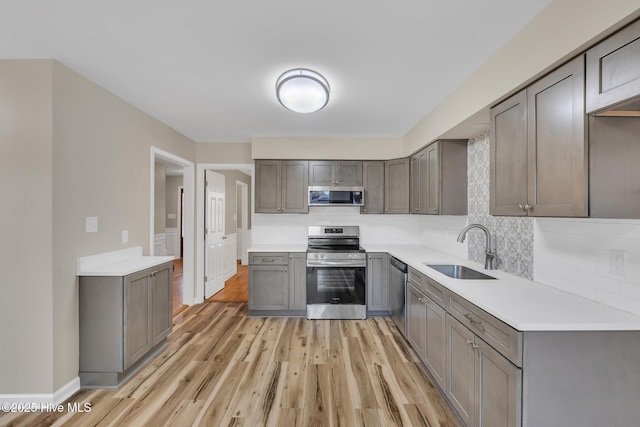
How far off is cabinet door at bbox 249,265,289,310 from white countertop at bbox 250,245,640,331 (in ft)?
6.59

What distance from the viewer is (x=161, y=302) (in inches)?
109

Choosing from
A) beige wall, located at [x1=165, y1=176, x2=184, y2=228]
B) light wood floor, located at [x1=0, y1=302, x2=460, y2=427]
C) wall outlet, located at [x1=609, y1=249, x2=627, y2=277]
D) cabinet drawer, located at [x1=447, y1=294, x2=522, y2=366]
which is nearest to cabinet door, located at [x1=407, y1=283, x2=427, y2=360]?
light wood floor, located at [x1=0, y1=302, x2=460, y2=427]

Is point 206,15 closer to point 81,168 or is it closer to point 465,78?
point 81,168

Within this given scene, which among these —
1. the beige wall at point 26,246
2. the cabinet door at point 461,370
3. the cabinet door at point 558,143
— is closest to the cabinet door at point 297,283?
the cabinet door at point 461,370

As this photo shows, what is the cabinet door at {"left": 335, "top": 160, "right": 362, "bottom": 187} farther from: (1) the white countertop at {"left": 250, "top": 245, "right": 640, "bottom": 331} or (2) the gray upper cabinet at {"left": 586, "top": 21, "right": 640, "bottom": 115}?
(2) the gray upper cabinet at {"left": 586, "top": 21, "right": 640, "bottom": 115}

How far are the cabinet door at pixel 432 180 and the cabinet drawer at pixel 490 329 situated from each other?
4.57 ft

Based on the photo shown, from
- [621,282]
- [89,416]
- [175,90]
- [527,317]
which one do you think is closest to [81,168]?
[175,90]

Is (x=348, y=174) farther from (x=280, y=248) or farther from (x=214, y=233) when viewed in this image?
(x=214, y=233)

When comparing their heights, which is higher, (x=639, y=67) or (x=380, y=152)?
(x=380, y=152)

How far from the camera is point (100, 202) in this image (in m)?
2.44

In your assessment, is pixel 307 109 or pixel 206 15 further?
pixel 307 109

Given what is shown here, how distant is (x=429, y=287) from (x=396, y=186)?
193 cm

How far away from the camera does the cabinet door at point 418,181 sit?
336cm

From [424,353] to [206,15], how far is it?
289 centimetres
